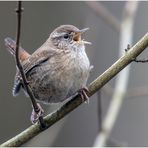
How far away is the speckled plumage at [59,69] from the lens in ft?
13.2

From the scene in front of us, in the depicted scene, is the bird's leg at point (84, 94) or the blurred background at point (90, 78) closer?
the bird's leg at point (84, 94)

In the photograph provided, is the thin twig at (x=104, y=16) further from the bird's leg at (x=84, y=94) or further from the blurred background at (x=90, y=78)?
the blurred background at (x=90, y=78)

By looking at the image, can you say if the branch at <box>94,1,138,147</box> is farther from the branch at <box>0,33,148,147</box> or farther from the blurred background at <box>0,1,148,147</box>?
the blurred background at <box>0,1,148,147</box>

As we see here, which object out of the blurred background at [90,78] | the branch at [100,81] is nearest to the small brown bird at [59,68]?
the branch at [100,81]

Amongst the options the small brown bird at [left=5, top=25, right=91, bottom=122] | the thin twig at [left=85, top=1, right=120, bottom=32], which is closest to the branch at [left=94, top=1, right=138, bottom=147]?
the thin twig at [left=85, top=1, right=120, bottom=32]

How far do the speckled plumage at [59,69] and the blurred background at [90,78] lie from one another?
6.34 ft

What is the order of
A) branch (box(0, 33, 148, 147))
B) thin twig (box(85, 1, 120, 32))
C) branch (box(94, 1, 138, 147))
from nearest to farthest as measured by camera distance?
branch (box(0, 33, 148, 147))
branch (box(94, 1, 138, 147))
thin twig (box(85, 1, 120, 32))

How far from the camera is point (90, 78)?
7.82 metres

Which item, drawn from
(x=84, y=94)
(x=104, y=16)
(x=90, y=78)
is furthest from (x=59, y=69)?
(x=90, y=78)

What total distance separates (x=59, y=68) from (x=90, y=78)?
3.76 metres

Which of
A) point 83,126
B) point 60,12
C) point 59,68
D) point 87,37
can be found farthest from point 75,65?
point 60,12

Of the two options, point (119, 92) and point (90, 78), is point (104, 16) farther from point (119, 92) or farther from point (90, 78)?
point (90, 78)

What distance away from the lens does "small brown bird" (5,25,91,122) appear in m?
4.01

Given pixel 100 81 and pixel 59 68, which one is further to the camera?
pixel 59 68
